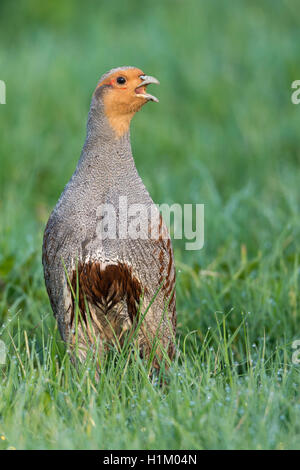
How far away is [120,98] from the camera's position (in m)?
2.91

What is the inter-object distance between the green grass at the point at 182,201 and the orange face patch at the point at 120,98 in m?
0.94

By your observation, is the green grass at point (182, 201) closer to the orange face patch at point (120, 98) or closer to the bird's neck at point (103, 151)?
the bird's neck at point (103, 151)

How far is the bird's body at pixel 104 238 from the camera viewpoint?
2.90 m

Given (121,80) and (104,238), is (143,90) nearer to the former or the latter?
(121,80)

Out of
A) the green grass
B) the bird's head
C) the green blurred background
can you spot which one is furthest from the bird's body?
the green blurred background

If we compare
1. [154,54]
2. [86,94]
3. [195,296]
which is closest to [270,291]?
[195,296]

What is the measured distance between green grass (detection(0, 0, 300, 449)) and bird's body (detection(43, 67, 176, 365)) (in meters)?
0.24

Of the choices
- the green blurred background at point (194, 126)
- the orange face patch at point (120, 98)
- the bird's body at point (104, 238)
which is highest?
the green blurred background at point (194, 126)

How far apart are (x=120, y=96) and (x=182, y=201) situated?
2.93 metres

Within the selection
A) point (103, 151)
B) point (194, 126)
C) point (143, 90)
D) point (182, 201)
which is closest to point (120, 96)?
point (143, 90)

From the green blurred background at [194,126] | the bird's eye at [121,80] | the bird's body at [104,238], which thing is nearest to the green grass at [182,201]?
the green blurred background at [194,126]

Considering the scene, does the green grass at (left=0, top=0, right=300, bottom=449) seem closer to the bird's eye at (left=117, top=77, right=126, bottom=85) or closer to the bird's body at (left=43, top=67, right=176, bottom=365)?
the bird's body at (left=43, top=67, right=176, bottom=365)

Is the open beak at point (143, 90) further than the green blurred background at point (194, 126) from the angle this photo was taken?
No

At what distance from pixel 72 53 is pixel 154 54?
968 mm
